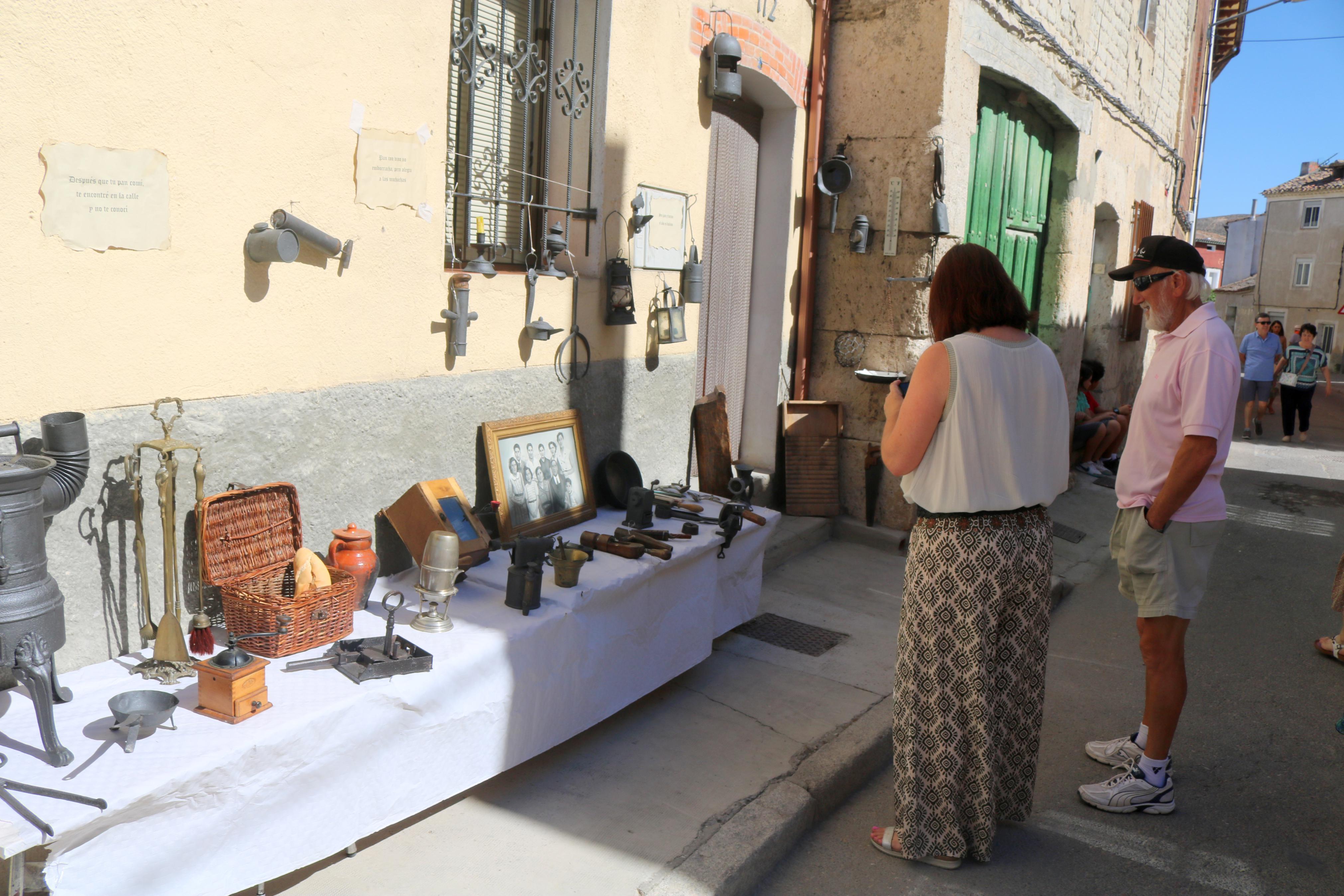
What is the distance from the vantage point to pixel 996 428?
271cm

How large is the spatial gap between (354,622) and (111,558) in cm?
70

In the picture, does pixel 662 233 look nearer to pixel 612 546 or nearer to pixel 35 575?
pixel 612 546

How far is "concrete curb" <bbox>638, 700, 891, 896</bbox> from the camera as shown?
276 centimetres

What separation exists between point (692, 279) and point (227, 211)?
8.63 feet

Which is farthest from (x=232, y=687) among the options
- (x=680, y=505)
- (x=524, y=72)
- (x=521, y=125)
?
(x=524, y=72)

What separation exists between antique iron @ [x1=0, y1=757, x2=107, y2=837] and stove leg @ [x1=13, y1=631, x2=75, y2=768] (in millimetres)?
88

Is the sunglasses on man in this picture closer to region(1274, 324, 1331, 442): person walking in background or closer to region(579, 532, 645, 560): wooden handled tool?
region(579, 532, 645, 560): wooden handled tool

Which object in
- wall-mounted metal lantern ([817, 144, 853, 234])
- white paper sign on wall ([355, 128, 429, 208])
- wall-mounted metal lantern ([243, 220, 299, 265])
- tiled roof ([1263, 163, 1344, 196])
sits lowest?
wall-mounted metal lantern ([243, 220, 299, 265])

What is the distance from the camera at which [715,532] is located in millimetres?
4188

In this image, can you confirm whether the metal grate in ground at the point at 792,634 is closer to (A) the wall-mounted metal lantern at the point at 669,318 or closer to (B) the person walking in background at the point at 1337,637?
(A) the wall-mounted metal lantern at the point at 669,318

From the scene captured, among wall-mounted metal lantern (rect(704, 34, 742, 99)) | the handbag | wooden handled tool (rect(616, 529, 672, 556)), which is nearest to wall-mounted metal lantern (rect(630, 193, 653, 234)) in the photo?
wall-mounted metal lantern (rect(704, 34, 742, 99))

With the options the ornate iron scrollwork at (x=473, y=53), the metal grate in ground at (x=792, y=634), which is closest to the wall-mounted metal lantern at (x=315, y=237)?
the ornate iron scrollwork at (x=473, y=53)

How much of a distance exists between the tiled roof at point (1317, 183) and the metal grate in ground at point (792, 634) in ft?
131

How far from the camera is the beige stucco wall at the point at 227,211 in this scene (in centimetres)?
242
